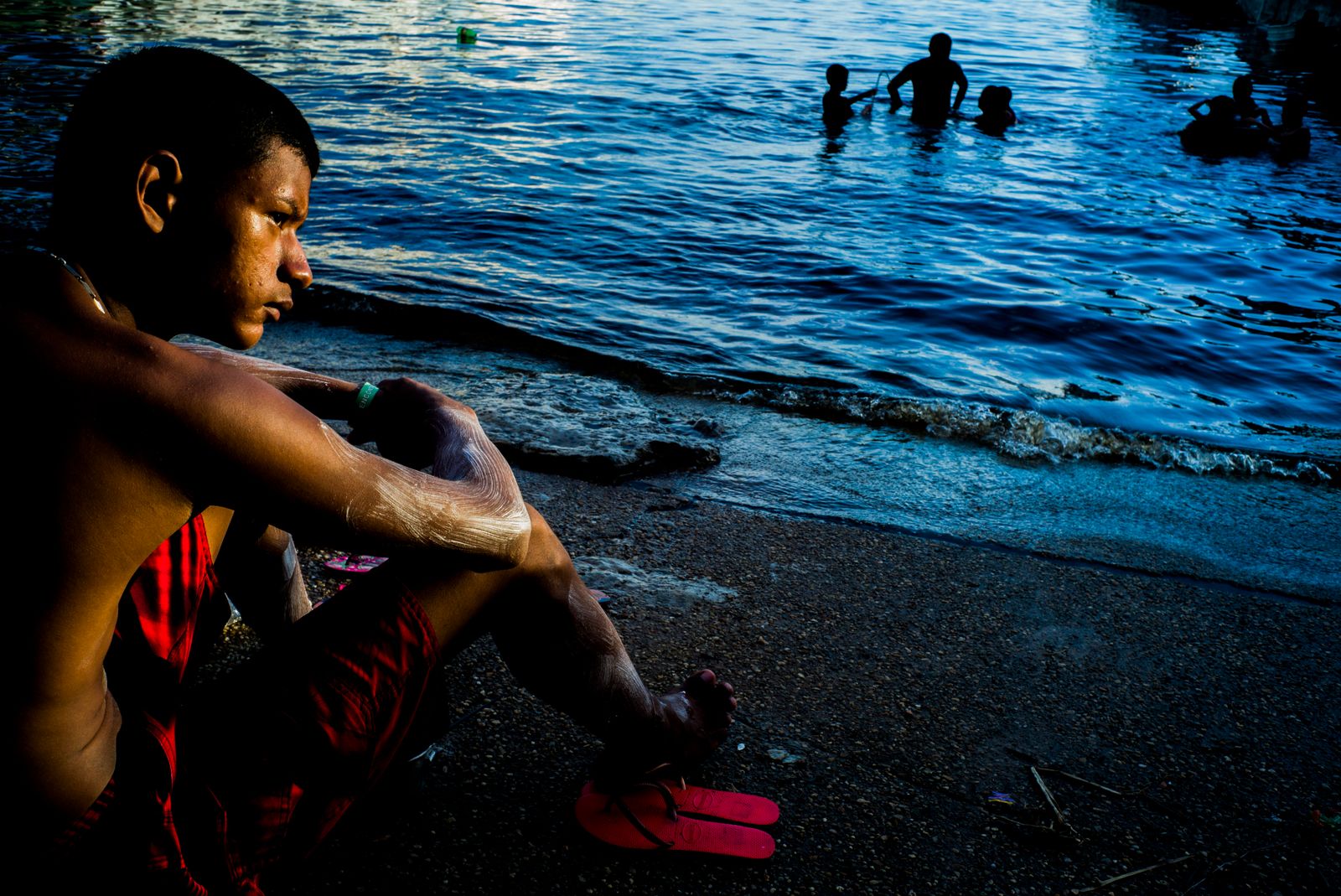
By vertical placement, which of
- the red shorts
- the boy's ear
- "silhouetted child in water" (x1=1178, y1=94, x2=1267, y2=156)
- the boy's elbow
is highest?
the boy's ear

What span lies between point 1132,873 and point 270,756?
1.82 meters

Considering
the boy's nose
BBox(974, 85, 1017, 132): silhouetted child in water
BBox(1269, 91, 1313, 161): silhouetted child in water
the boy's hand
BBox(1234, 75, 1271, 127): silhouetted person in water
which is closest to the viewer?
the boy's nose

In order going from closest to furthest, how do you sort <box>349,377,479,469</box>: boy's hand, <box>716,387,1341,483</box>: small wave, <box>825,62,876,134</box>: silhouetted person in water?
<box>349,377,479,469</box>: boy's hand, <box>716,387,1341,483</box>: small wave, <box>825,62,876,134</box>: silhouetted person in water

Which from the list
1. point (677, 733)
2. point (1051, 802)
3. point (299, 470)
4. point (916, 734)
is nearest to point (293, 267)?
point (299, 470)

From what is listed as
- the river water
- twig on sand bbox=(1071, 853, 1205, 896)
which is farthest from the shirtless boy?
the river water

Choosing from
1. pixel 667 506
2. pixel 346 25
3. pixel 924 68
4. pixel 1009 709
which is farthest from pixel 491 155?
pixel 346 25

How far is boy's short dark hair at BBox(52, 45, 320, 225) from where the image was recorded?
149 centimetres

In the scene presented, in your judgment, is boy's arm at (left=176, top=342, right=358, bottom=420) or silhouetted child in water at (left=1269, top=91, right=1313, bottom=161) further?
silhouetted child in water at (left=1269, top=91, right=1313, bottom=161)

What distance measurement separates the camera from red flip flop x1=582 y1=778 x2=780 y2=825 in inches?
89.9

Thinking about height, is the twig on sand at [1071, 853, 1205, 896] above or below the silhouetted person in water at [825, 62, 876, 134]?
below

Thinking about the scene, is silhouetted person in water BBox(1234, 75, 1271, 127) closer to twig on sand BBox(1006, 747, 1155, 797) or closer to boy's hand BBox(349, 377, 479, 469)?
twig on sand BBox(1006, 747, 1155, 797)

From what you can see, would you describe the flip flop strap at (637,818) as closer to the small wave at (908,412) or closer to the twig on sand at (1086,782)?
the twig on sand at (1086,782)

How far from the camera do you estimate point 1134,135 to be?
15406mm

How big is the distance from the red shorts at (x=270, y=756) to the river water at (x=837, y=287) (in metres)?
2.48
